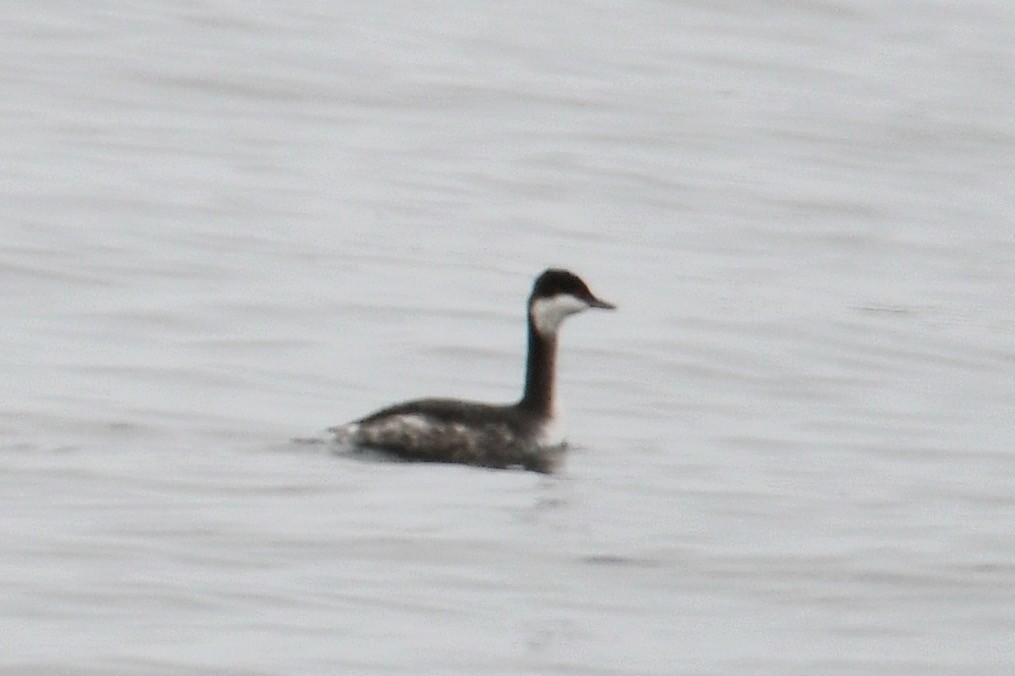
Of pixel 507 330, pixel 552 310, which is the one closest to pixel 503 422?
pixel 552 310

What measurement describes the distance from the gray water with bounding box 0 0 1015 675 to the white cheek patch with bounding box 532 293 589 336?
0.77 meters

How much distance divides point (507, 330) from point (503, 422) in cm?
448

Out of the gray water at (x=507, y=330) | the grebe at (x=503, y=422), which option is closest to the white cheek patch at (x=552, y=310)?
the grebe at (x=503, y=422)

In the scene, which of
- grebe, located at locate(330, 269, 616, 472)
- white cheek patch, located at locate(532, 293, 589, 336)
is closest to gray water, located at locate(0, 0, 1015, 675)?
grebe, located at locate(330, 269, 616, 472)

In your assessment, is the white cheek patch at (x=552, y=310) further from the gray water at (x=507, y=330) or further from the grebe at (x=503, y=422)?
the gray water at (x=507, y=330)

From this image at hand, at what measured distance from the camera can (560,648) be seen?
11875 millimetres

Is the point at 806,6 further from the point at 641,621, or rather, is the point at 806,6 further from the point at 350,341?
the point at 641,621

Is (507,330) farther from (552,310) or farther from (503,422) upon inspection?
(503,422)

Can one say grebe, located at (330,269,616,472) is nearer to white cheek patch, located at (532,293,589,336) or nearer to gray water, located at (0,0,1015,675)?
white cheek patch, located at (532,293,589,336)

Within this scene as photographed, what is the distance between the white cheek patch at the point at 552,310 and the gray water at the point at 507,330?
769 millimetres

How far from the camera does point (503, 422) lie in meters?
16.2

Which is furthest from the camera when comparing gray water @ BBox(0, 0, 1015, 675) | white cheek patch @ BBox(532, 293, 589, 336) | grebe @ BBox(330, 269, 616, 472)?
white cheek patch @ BBox(532, 293, 589, 336)

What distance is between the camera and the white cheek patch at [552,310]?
17.1 m

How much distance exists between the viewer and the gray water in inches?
491
